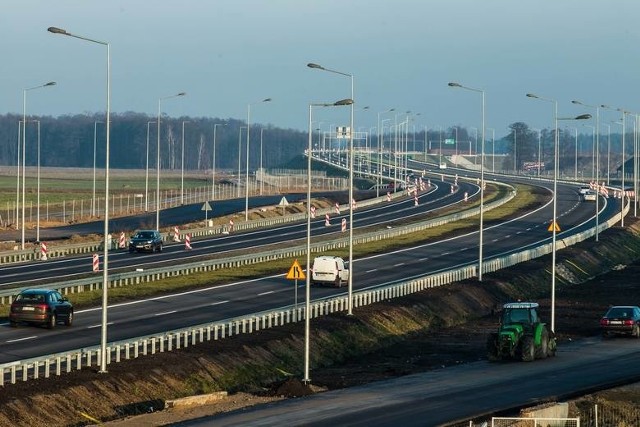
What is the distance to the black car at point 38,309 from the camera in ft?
169

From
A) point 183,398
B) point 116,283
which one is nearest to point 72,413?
point 183,398

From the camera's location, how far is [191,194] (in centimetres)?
15938

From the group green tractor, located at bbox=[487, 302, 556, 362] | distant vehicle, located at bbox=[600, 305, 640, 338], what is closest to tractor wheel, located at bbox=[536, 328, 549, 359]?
green tractor, located at bbox=[487, 302, 556, 362]

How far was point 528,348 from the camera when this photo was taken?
50.8 m

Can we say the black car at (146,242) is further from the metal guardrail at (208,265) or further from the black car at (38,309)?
the black car at (38,309)

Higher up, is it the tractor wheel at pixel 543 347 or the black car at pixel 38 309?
the black car at pixel 38 309

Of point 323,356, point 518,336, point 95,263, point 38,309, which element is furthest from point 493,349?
point 95,263

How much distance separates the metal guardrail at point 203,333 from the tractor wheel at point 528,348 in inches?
387

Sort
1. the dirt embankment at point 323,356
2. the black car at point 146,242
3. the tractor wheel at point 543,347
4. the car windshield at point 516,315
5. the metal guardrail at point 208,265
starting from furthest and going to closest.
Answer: the black car at point 146,242 < the metal guardrail at point 208,265 < the tractor wheel at point 543,347 < the car windshield at point 516,315 < the dirt embankment at point 323,356

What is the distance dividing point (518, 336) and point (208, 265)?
32112 mm

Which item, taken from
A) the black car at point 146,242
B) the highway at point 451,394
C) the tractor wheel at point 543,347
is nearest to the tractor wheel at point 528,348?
the highway at point 451,394

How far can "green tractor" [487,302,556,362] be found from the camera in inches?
1999

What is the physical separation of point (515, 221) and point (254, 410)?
88873 millimetres

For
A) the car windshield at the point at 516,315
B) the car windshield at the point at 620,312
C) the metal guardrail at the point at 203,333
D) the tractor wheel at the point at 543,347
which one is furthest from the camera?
the car windshield at the point at 620,312
